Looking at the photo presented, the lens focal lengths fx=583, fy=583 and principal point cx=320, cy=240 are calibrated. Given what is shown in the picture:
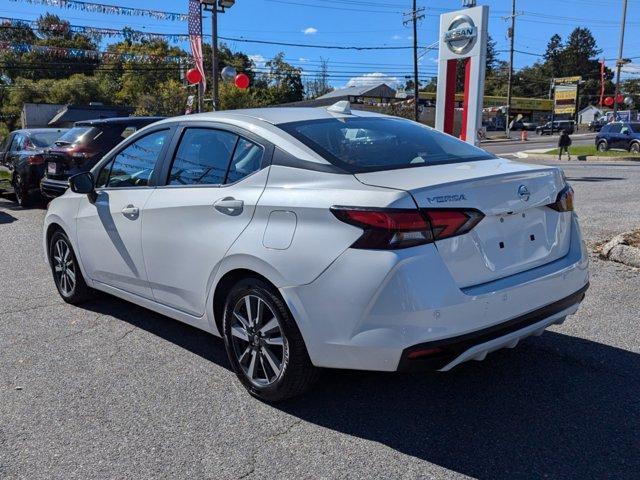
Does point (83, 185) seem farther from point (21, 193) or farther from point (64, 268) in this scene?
point (21, 193)

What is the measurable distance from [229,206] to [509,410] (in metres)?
2.00

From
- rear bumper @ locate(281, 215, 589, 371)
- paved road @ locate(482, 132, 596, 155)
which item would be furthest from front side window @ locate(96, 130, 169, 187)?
paved road @ locate(482, 132, 596, 155)

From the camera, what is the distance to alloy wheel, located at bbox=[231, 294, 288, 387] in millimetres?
3303

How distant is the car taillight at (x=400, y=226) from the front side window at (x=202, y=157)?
47.9 inches

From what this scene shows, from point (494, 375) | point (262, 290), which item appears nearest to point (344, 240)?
point (262, 290)

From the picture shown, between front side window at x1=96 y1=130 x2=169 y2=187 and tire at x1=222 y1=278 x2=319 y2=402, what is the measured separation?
143 cm

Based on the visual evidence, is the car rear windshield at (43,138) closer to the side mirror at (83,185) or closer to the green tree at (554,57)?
the side mirror at (83,185)

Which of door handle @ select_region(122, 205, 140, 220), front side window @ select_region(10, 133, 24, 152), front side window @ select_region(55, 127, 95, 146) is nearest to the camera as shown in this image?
door handle @ select_region(122, 205, 140, 220)

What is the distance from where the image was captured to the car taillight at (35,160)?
1191 centimetres

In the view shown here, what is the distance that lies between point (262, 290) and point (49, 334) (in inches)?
96.1

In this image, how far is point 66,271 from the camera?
5.42 metres

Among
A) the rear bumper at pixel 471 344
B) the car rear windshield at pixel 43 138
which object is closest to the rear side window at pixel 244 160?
the rear bumper at pixel 471 344

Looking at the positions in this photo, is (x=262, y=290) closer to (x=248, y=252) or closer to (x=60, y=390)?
(x=248, y=252)

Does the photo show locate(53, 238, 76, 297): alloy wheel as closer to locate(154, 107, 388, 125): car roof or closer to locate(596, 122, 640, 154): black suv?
locate(154, 107, 388, 125): car roof
